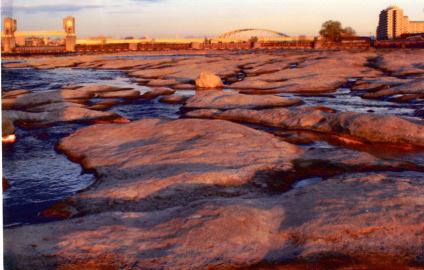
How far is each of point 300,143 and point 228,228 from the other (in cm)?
541

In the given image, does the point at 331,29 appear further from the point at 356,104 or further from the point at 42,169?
the point at 42,169

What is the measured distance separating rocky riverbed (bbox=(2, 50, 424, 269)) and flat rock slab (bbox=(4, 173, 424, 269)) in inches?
0.7

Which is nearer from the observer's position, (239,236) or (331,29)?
(239,236)

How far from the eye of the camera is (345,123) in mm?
10859

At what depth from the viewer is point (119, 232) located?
16.4ft

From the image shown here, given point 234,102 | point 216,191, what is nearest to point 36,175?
point 216,191

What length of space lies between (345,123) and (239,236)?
270 inches

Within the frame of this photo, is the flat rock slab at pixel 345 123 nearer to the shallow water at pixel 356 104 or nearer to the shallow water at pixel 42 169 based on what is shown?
the shallow water at pixel 42 169

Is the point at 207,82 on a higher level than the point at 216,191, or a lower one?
higher

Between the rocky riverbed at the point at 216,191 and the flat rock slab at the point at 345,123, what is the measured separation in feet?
0.11

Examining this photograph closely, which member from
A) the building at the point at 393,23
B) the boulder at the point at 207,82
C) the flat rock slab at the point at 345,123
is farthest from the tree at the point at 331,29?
the flat rock slab at the point at 345,123

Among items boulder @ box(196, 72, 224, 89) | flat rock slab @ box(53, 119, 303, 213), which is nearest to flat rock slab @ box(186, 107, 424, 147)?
flat rock slab @ box(53, 119, 303, 213)

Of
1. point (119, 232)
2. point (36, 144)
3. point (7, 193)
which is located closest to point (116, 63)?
point (36, 144)

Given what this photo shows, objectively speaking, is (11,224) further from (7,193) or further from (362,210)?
(362,210)
